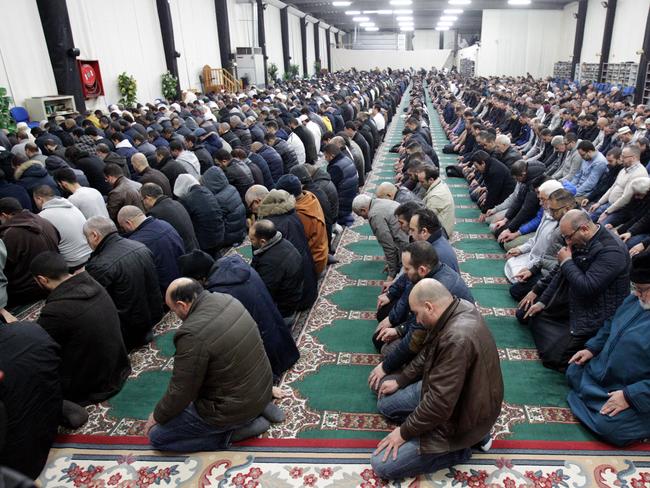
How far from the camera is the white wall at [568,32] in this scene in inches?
992

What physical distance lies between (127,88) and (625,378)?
44.3 feet

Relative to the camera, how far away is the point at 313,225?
15.0 ft

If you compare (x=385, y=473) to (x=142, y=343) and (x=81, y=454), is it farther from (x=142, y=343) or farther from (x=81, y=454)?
(x=142, y=343)

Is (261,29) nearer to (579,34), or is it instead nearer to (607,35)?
(607,35)

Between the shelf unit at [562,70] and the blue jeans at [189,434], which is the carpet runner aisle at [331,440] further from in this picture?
the shelf unit at [562,70]

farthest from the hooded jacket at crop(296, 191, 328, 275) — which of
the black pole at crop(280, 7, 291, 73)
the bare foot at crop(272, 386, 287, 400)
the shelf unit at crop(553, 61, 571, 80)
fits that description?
the black pole at crop(280, 7, 291, 73)

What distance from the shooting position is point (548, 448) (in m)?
2.68

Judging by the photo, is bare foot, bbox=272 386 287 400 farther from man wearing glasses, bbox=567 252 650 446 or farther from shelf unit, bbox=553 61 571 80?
shelf unit, bbox=553 61 571 80

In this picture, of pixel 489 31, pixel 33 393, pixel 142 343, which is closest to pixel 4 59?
pixel 142 343

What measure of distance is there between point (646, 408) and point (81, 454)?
3032 mm

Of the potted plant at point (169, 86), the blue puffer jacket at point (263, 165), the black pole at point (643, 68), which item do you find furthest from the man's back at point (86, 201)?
the black pole at point (643, 68)

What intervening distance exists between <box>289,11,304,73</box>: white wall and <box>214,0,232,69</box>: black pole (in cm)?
1048

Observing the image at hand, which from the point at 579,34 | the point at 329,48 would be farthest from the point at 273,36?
the point at 329,48

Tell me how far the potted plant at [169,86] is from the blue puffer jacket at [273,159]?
9334 millimetres
